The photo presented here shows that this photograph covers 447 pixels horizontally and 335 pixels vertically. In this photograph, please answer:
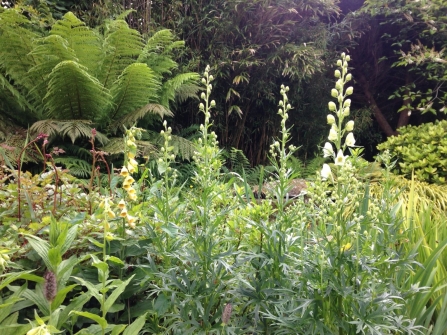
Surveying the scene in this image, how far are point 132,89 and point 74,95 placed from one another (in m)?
0.45

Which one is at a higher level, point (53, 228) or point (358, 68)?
point (358, 68)

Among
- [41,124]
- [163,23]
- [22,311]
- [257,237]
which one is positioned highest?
[163,23]

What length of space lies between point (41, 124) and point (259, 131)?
7.71 ft

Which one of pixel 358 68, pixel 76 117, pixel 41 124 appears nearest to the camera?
pixel 41 124

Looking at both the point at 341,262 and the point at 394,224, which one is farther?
the point at 394,224

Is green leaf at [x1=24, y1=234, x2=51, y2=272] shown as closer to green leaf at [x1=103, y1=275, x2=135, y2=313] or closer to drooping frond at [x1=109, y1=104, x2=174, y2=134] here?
green leaf at [x1=103, y1=275, x2=135, y2=313]

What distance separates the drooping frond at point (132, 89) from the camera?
2.76m

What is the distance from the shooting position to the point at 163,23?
154 inches

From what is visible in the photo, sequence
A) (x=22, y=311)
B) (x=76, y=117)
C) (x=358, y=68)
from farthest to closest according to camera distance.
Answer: (x=358, y=68) < (x=76, y=117) < (x=22, y=311)

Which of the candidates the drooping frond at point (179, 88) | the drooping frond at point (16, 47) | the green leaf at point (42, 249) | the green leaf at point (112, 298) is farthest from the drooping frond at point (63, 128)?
the green leaf at point (112, 298)

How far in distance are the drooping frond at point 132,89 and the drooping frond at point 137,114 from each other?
0.07m

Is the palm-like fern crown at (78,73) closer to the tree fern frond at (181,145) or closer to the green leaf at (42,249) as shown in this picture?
the tree fern frond at (181,145)

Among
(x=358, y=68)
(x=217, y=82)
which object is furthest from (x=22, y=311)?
(x=358, y=68)

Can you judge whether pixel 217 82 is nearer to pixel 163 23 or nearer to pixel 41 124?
pixel 163 23
